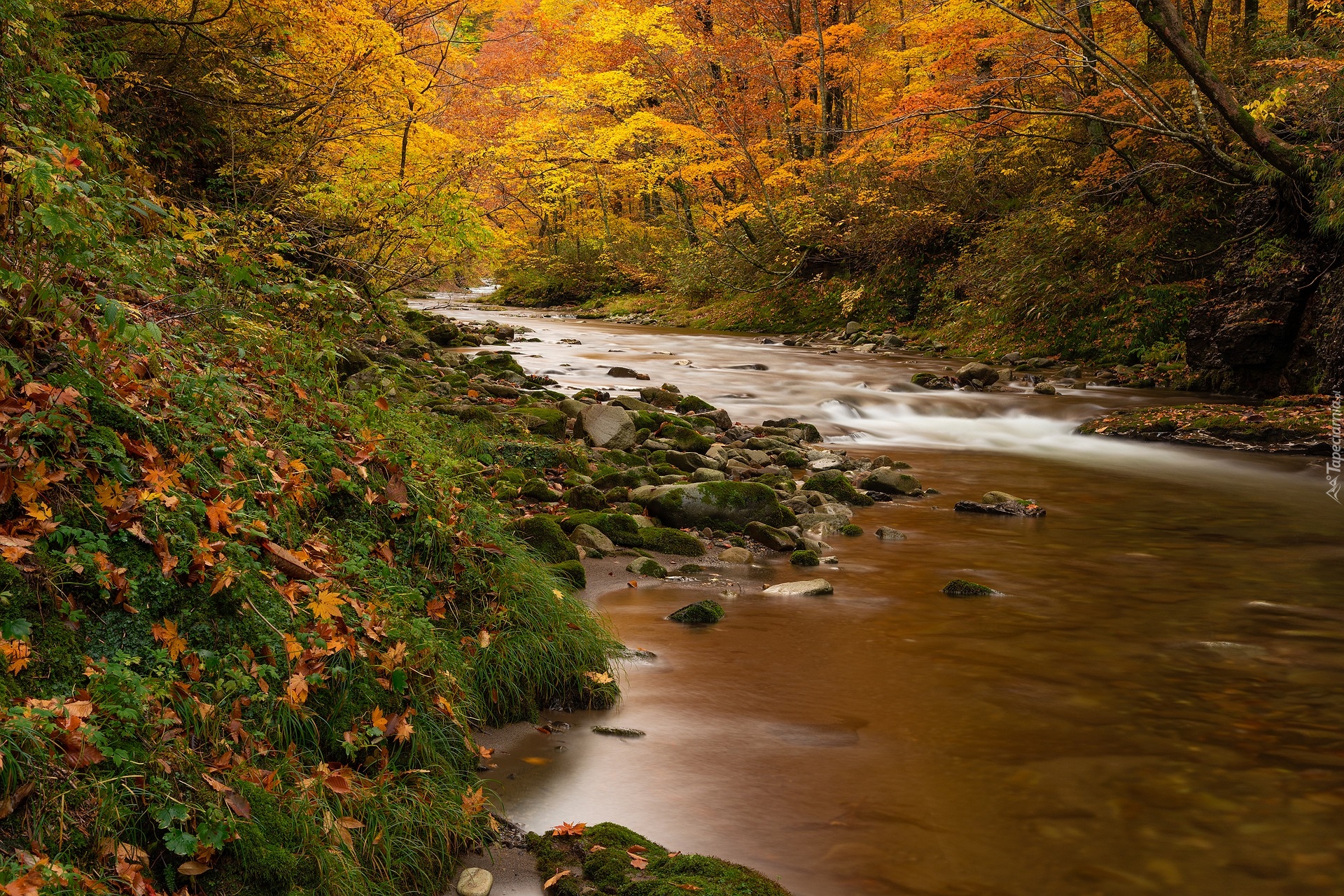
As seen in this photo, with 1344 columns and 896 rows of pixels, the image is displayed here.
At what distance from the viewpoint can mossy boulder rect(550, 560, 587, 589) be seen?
247 inches

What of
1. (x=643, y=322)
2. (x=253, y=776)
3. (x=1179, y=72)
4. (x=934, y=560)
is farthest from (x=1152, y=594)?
(x=643, y=322)

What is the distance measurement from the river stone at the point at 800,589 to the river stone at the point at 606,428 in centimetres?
374

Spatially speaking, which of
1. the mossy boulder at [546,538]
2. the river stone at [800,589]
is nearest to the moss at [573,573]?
the mossy boulder at [546,538]

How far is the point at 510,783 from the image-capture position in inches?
160

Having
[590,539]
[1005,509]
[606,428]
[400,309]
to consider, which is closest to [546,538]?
[590,539]

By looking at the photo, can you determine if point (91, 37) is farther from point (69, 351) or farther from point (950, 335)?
point (950, 335)

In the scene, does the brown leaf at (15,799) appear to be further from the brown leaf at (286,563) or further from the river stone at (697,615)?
the river stone at (697,615)

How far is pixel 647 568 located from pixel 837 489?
367 cm

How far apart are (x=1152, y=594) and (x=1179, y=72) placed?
14953mm

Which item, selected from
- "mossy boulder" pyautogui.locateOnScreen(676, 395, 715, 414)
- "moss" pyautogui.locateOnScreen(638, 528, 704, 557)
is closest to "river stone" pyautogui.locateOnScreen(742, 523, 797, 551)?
"moss" pyautogui.locateOnScreen(638, 528, 704, 557)

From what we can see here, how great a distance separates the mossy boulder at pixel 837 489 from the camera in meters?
10.1

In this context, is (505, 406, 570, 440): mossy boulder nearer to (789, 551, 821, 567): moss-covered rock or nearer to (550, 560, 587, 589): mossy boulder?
(789, 551, 821, 567): moss-covered rock

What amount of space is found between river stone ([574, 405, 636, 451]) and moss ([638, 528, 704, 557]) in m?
2.62

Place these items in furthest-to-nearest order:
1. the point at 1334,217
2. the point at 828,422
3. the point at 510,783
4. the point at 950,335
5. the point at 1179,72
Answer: the point at 950,335, the point at 1179,72, the point at 828,422, the point at 1334,217, the point at 510,783
